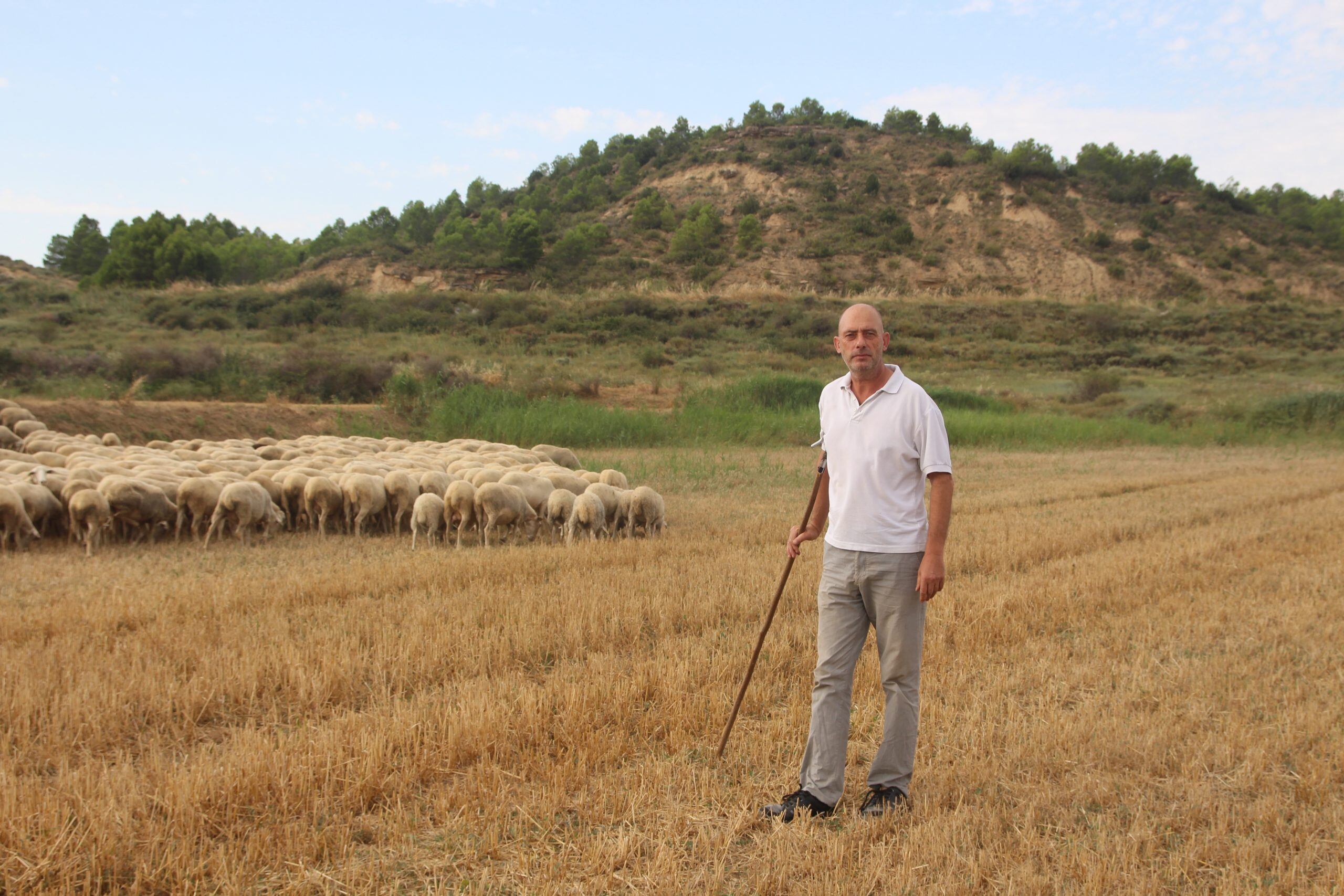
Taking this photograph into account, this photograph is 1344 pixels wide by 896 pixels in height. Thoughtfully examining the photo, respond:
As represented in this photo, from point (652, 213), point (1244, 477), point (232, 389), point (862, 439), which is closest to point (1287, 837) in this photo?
point (862, 439)

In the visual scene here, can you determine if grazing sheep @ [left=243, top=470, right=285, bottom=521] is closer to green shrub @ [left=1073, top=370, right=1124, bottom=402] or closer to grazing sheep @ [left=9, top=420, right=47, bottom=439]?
grazing sheep @ [left=9, top=420, right=47, bottom=439]

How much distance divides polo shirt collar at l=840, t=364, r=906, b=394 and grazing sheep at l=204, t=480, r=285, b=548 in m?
8.68

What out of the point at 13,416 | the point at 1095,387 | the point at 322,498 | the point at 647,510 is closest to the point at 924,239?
the point at 1095,387

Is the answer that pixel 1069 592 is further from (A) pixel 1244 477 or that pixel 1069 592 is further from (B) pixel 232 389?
(B) pixel 232 389

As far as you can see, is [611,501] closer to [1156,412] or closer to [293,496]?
[293,496]

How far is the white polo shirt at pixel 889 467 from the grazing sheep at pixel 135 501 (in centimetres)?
922

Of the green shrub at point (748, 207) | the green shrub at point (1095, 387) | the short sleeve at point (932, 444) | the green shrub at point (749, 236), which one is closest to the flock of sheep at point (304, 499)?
the short sleeve at point (932, 444)

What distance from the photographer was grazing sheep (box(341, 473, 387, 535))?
11461 millimetres

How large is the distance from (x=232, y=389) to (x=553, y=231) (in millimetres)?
45780

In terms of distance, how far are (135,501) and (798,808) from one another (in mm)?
9261

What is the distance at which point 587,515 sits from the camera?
36.6ft

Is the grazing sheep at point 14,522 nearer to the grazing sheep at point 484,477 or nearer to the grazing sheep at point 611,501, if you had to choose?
the grazing sheep at point 484,477

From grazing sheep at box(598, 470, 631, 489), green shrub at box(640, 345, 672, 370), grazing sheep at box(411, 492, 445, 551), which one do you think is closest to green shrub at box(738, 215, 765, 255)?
green shrub at box(640, 345, 672, 370)

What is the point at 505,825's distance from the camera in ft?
13.6
